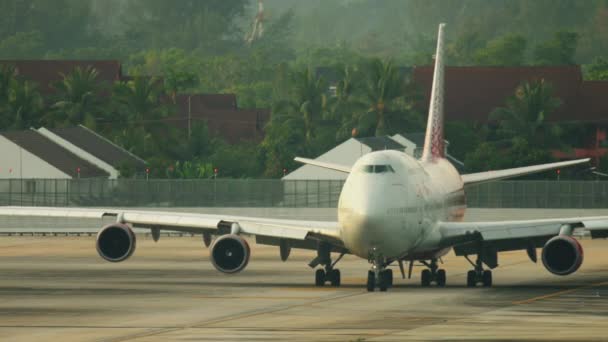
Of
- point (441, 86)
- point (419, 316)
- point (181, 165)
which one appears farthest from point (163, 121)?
point (419, 316)

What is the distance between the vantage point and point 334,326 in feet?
126

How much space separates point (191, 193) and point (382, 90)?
40600mm

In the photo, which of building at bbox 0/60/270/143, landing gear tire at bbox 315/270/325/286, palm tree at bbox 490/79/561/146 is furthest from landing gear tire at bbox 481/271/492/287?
building at bbox 0/60/270/143

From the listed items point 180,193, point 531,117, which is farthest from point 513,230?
point 531,117

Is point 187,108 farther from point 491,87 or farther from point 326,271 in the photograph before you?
point 326,271

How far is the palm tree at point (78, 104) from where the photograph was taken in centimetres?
12756

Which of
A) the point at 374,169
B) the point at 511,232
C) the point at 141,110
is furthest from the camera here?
the point at 141,110

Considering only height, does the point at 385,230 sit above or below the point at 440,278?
above

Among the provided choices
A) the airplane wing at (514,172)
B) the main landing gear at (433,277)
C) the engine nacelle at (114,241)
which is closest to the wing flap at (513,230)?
the main landing gear at (433,277)

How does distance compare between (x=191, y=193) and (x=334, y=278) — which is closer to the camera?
(x=334, y=278)

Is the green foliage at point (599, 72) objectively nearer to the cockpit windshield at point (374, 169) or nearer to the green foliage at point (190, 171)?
the green foliage at point (190, 171)

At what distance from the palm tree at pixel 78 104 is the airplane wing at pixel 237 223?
75464mm

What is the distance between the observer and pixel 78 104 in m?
129

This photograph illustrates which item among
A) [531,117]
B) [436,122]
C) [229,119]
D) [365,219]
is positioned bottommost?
[365,219]
